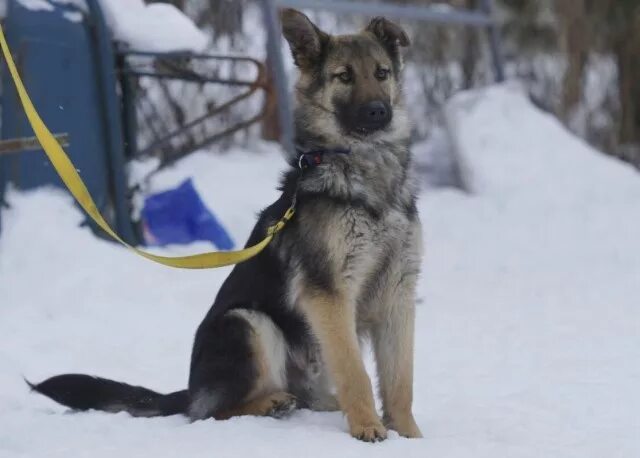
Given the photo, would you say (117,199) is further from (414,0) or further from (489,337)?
(414,0)

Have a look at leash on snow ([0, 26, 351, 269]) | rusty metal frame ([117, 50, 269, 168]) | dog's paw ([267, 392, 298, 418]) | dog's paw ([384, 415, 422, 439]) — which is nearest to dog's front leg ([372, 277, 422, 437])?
dog's paw ([384, 415, 422, 439])

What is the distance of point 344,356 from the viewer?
3.44 m

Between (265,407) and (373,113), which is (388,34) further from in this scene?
(265,407)

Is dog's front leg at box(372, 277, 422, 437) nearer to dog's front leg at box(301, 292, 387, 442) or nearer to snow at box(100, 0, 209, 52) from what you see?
dog's front leg at box(301, 292, 387, 442)

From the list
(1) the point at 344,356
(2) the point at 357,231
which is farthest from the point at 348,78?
(1) the point at 344,356

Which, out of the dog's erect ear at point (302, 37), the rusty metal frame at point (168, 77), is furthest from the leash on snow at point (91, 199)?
the rusty metal frame at point (168, 77)

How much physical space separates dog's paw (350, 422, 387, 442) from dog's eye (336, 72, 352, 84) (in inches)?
48.4

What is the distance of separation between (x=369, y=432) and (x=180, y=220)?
3864 millimetres

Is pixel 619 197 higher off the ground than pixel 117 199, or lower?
lower

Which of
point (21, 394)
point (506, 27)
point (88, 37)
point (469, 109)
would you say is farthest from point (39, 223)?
point (506, 27)

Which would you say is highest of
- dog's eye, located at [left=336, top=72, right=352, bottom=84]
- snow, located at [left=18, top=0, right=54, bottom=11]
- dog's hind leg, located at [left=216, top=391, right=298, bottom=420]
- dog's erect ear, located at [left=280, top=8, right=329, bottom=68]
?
dog's erect ear, located at [left=280, top=8, right=329, bottom=68]

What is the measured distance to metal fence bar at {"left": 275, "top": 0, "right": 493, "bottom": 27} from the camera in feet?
27.2

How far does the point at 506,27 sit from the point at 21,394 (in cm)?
953

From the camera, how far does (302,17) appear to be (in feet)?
12.0
